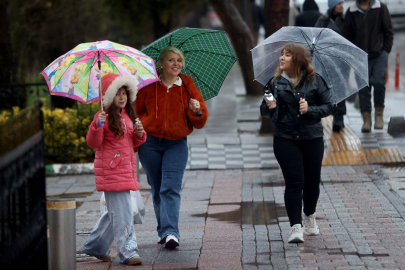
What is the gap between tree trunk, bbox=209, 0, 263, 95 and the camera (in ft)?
47.7

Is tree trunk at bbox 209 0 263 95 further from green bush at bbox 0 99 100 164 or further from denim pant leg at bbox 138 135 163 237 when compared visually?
denim pant leg at bbox 138 135 163 237

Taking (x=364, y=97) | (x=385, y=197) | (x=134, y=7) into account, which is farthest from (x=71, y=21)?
(x=385, y=197)

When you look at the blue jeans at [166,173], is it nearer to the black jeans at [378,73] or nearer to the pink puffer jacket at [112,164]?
the pink puffer jacket at [112,164]

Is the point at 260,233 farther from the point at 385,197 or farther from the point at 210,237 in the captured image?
the point at 385,197

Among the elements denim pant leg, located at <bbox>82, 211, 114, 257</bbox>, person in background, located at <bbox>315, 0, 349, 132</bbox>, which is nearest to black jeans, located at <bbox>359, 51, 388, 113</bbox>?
person in background, located at <bbox>315, 0, 349, 132</bbox>

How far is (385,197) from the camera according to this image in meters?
6.86

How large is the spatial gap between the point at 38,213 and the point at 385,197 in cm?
424

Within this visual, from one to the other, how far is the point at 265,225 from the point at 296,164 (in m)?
0.94

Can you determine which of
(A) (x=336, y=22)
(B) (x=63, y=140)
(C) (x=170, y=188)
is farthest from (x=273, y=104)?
(A) (x=336, y=22)

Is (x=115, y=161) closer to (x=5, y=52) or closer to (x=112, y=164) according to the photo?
(x=112, y=164)

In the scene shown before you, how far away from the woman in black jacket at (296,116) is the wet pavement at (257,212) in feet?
1.34

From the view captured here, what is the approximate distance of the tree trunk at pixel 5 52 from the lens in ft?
36.1

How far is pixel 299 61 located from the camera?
525 centimetres

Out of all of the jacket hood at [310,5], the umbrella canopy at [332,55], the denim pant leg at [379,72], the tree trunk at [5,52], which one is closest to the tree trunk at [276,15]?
the jacket hood at [310,5]
